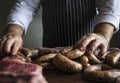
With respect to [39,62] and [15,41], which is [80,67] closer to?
[39,62]

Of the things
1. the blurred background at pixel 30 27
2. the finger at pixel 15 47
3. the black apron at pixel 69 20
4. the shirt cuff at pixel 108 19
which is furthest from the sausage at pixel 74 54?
the blurred background at pixel 30 27

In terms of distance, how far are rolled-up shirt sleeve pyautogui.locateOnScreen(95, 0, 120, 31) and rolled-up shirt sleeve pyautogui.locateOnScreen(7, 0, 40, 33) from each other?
318 millimetres

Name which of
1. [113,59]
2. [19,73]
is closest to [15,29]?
[113,59]

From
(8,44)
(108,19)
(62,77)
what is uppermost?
(108,19)

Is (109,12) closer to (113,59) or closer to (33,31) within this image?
(113,59)

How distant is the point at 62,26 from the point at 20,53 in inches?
16.2

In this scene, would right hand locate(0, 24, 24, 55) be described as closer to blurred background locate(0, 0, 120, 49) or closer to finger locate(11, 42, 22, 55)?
finger locate(11, 42, 22, 55)

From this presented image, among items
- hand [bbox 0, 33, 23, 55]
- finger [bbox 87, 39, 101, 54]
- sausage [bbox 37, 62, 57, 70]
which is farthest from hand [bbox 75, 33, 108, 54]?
hand [bbox 0, 33, 23, 55]

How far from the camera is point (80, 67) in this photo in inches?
37.8

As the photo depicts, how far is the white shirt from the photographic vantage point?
1.32 meters

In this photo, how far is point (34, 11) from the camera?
5.00 ft

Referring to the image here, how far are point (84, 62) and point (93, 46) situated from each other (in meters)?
0.08

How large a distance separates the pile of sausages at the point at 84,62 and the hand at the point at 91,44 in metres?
0.02

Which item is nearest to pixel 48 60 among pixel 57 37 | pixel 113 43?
pixel 57 37
